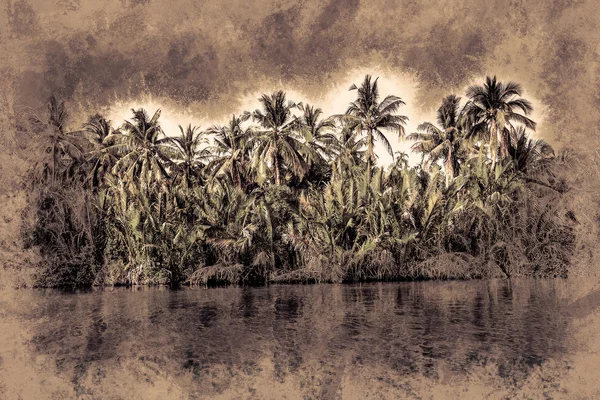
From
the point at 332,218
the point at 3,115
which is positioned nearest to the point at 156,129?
the point at 332,218

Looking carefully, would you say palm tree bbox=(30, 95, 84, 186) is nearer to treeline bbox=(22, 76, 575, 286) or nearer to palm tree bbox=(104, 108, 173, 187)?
palm tree bbox=(104, 108, 173, 187)

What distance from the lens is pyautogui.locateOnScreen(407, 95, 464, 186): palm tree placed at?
52.5 metres

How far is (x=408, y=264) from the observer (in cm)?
3309

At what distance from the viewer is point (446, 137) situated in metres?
52.9

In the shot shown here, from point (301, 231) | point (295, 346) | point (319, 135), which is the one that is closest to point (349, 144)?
point (319, 135)

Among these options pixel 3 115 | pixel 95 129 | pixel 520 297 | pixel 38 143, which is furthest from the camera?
pixel 95 129

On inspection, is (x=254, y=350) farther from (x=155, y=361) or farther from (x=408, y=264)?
(x=408, y=264)

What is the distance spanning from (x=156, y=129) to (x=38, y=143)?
17154 mm

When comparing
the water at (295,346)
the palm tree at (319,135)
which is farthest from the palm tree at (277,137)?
the water at (295,346)

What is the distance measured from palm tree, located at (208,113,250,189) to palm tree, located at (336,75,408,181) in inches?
367

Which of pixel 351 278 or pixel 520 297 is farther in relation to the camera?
pixel 351 278

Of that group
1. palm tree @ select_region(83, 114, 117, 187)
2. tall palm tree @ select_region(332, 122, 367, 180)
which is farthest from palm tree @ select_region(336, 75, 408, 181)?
palm tree @ select_region(83, 114, 117, 187)

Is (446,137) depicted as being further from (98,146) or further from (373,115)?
(98,146)

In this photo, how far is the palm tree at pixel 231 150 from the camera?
165 ft
